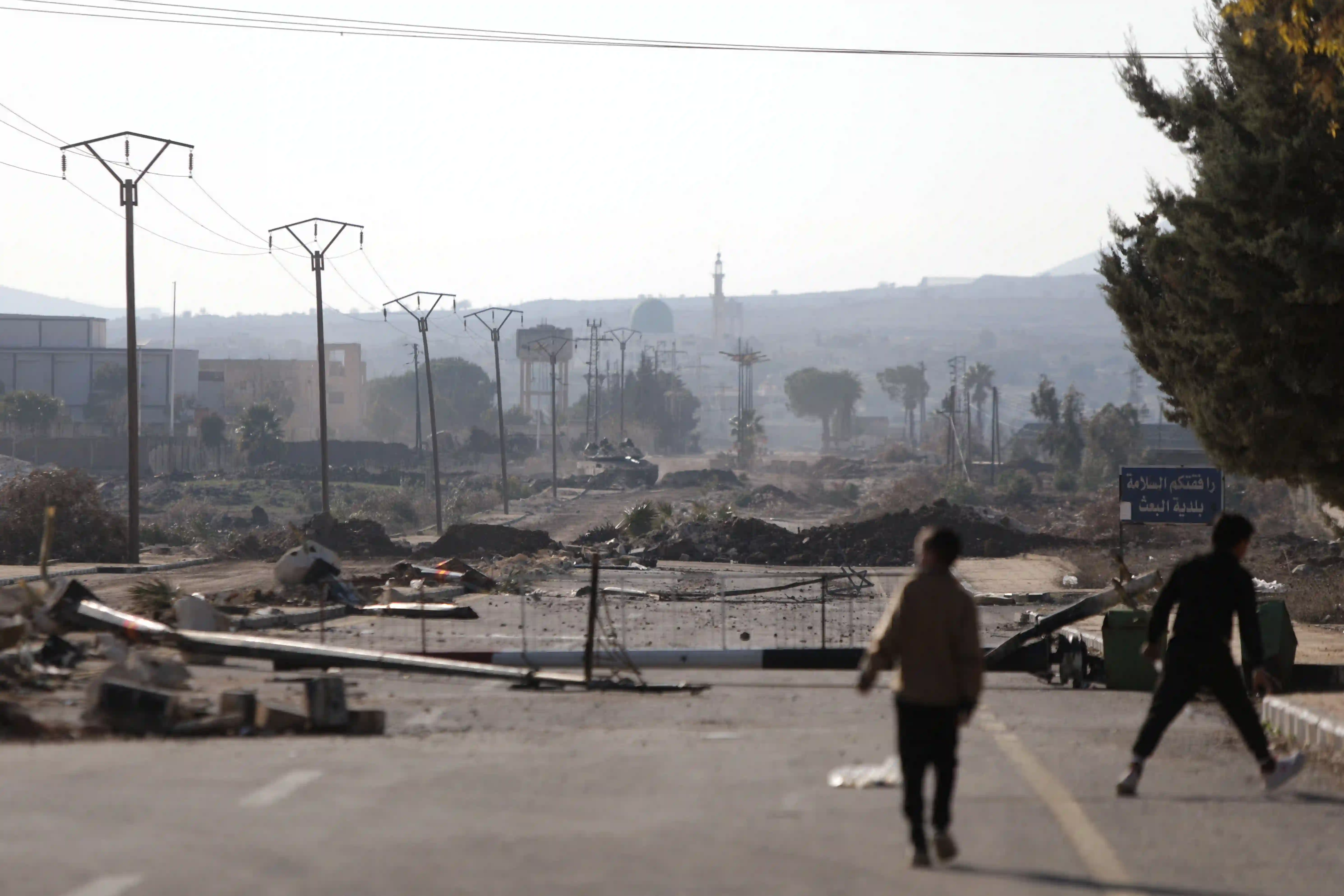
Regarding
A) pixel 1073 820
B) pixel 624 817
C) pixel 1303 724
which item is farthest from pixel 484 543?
pixel 1073 820

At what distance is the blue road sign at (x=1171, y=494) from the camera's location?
20.8 m

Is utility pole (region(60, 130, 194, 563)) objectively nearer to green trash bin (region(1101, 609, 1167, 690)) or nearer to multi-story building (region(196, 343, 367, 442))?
green trash bin (region(1101, 609, 1167, 690))

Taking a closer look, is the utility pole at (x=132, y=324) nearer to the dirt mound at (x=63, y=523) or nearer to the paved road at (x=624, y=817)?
the dirt mound at (x=63, y=523)

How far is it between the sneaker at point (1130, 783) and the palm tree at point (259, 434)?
112114mm

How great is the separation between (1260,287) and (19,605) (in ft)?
43.5

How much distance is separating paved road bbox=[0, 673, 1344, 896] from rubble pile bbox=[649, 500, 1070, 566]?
108 feet

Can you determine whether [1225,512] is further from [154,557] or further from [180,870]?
[154,557]

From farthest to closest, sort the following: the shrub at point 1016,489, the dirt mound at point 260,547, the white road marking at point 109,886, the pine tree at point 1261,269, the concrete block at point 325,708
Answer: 1. the shrub at point 1016,489
2. the dirt mound at point 260,547
3. the pine tree at point 1261,269
4. the concrete block at point 325,708
5. the white road marking at point 109,886

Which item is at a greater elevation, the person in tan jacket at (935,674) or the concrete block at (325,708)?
the person in tan jacket at (935,674)

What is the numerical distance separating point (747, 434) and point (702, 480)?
62231 mm

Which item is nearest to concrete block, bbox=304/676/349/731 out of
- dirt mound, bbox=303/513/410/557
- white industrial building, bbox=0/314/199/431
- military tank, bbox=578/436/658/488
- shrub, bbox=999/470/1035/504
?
dirt mound, bbox=303/513/410/557

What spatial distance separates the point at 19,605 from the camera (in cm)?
1555

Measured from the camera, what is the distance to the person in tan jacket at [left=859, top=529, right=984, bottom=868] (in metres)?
7.29

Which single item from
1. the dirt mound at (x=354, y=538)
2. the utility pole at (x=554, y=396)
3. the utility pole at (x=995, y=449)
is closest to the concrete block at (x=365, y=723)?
the dirt mound at (x=354, y=538)
